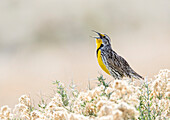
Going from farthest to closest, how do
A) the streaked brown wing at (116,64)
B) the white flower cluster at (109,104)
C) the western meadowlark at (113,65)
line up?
the streaked brown wing at (116,64) → the western meadowlark at (113,65) → the white flower cluster at (109,104)

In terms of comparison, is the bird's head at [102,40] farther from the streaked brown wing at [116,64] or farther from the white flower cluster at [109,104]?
the white flower cluster at [109,104]

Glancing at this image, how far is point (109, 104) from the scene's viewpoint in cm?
185

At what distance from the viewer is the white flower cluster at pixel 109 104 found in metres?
1.74

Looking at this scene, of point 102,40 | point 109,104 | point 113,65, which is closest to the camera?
point 109,104

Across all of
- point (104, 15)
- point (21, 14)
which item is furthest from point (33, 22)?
point (104, 15)

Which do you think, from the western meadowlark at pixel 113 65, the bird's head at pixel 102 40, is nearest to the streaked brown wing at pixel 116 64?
the western meadowlark at pixel 113 65

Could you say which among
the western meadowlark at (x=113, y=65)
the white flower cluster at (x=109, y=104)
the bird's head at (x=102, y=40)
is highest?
the bird's head at (x=102, y=40)

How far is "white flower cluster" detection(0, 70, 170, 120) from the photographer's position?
1739 mm

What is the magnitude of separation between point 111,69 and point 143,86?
2.57m

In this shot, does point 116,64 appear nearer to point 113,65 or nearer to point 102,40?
point 113,65

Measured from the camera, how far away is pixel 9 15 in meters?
26.2

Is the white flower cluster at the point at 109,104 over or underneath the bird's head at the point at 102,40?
underneath

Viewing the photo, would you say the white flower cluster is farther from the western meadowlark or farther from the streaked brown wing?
the streaked brown wing

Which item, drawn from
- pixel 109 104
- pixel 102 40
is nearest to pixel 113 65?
pixel 102 40
